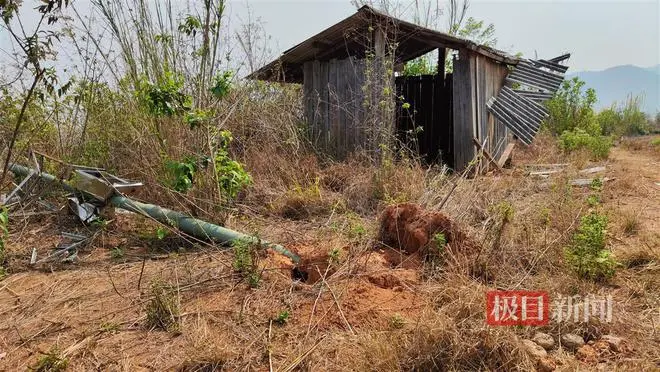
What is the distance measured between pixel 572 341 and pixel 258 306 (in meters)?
1.92

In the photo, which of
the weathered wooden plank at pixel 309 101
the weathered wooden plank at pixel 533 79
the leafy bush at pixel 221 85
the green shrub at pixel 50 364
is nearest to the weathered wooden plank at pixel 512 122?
the weathered wooden plank at pixel 533 79

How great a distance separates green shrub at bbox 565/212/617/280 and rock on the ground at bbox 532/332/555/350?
33.4 inches

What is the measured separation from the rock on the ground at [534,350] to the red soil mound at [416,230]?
1055 mm

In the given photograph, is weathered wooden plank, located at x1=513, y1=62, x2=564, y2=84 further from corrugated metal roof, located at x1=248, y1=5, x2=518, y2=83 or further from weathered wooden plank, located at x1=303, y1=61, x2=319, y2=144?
weathered wooden plank, located at x1=303, y1=61, x2=319, y2=144

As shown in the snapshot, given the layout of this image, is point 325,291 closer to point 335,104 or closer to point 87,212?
point 87,212

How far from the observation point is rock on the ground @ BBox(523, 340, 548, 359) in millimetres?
2287

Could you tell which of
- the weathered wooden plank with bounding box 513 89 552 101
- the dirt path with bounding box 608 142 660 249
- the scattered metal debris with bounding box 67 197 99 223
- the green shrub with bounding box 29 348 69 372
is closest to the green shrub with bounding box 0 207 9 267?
the scattered metal debris with bounding box 67 197 99 223

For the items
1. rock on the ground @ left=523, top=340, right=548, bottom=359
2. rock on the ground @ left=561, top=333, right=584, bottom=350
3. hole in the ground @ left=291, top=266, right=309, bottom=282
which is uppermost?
hole in the ground @ left=291, top=266, right=309, bottom=282

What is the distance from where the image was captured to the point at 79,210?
4.70 meters

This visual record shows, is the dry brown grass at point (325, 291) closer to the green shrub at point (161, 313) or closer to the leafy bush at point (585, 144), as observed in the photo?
the green shrub at point (161, 313)

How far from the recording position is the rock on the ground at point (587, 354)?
235cm

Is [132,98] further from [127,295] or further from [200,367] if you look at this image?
[200,367]

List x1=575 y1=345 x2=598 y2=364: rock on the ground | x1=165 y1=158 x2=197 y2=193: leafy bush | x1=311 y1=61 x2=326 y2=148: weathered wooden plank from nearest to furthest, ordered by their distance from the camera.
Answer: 1. x1=575 y1=345 x2=598 y2=364: rock on the ground
2. x1=165 y1=158 x2=197 y2=193: leafy bush
3. x1=311 y1=61 x2=326 y2=148: weathered wooden plank

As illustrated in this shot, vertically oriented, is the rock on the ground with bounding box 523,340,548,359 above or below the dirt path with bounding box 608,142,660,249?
below
